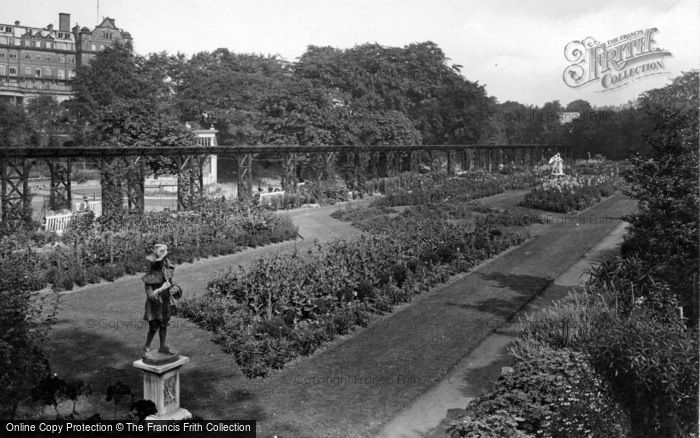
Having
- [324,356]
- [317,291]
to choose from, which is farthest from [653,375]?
[317,291]

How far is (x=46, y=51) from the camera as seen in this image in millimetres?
68062

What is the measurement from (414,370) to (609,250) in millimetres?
9961

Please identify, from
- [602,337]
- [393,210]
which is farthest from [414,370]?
[393,210]

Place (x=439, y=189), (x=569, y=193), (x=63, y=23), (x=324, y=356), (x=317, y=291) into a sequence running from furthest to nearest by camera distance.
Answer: (x=63, y=23), (x=439, y=189), (x=569, y=193), (x=317, y=291), (x=324, y=356)

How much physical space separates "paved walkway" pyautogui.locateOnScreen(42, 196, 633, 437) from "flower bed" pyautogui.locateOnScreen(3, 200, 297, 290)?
894 millimetres

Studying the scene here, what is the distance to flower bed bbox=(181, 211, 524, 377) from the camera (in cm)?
881

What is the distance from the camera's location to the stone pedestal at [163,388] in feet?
20.0

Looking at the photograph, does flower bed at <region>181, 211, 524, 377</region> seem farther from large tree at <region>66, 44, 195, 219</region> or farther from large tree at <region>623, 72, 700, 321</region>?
large tree at <region>66, 44, 195, 219</region>

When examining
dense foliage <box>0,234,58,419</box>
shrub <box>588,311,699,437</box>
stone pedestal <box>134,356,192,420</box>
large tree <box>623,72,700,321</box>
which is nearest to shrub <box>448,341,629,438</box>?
shrub <box>588,311,699,437</box>

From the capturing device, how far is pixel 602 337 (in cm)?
491

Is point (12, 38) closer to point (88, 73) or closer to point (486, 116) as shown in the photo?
point (88, 73)

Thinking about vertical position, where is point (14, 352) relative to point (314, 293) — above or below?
above

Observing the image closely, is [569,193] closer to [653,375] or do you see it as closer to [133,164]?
[133,164]

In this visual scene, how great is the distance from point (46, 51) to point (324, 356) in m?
71.6
